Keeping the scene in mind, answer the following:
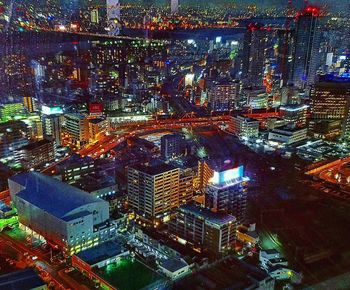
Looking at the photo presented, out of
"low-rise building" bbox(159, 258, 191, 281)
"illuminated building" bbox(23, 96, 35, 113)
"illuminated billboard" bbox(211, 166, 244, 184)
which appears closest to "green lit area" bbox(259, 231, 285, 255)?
"illuminated billboard" bbox(211, 166, 244, 184)

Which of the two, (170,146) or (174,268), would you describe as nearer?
(174,268)

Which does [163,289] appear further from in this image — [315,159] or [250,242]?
[315,159]

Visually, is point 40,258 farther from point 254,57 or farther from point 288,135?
point 254,57

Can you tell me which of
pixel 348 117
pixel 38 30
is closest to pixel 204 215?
pixel 348 117

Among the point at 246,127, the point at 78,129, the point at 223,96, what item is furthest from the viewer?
the point at 223,96

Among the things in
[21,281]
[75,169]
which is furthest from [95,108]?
[21,281]
